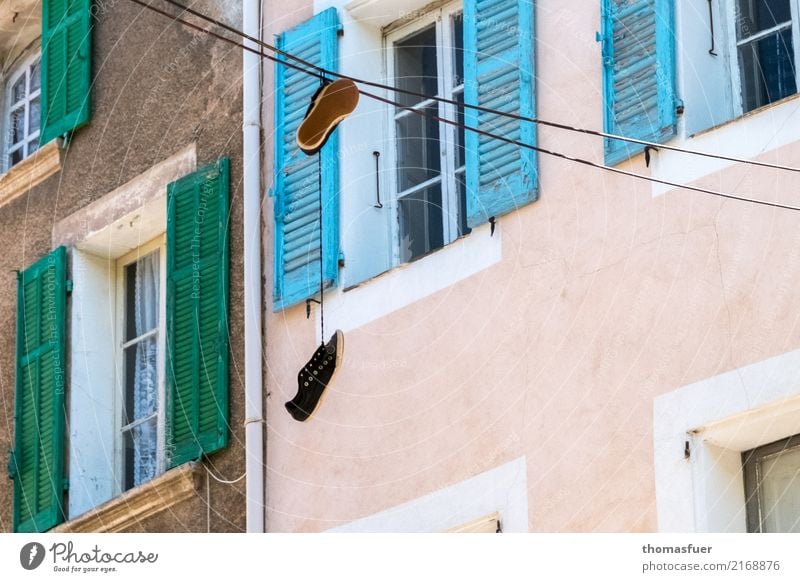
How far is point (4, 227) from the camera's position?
14.4 meters

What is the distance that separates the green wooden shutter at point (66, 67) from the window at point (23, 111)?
17.4 inches

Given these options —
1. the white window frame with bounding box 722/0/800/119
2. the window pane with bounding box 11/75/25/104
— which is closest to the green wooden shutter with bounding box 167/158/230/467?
the window pane with bounding box 11/75/25/104

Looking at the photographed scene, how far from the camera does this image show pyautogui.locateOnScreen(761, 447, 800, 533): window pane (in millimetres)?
9922

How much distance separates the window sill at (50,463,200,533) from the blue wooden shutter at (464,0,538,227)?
2.16 metres

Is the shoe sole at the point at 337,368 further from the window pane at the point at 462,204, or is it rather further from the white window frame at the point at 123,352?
the white window frame at the point at 123,352

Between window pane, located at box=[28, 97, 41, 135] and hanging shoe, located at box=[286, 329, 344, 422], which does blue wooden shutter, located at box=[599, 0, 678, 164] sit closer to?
hanging shoe, located at box=[286, 329, 344, 422]

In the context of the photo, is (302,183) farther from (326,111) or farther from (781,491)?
(781,491)

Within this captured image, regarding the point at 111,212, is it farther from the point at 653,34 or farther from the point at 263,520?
the point at 653,34

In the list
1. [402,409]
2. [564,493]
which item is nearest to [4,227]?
[402,409]

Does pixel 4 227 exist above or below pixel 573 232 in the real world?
above

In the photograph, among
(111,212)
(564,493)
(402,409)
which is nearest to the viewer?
(564,493)

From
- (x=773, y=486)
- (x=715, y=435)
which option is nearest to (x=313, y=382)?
(x=715, y=435)
